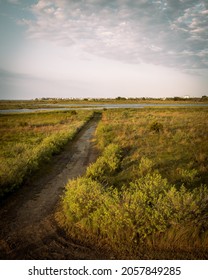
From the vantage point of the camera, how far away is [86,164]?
41.5ft

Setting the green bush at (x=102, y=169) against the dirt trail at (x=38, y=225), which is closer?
the dirt trail at (x=38, y=225)

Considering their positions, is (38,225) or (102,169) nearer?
(38,225)

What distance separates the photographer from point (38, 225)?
21.4 feet

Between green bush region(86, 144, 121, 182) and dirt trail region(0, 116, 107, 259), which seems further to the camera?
green bush region(86, 144, 121, 182)

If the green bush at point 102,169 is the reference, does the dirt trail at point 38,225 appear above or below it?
below

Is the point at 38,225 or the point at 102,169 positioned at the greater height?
the point at 102,169

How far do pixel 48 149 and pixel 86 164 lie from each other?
9.51 ft

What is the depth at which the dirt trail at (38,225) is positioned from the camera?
5.30 m

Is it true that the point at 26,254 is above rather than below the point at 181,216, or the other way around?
below

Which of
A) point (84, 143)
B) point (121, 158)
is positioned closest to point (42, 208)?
point (121, 158)

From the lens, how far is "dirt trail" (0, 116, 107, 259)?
17.4 ft

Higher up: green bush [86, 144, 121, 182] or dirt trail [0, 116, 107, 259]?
green bush [86, 144, 121, 182]
